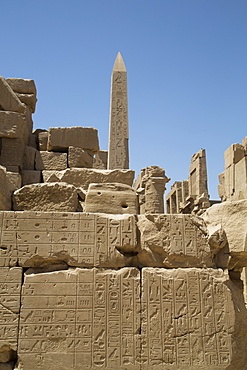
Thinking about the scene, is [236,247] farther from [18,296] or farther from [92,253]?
[18,296]

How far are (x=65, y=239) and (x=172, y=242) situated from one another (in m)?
1.09

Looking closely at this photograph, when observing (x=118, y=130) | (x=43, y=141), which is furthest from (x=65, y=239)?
(x=118, y=130)

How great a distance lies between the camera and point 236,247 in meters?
3.99

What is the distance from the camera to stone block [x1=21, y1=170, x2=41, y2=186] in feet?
18.6

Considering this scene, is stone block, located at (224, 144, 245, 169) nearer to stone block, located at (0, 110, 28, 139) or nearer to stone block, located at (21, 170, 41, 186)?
stone block, located at (21, 170, 41, 186)

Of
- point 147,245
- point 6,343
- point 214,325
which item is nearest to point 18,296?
point 6,343

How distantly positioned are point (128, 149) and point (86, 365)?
6.74 m

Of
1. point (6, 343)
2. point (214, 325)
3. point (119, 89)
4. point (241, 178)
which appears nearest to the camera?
point (6, 343)

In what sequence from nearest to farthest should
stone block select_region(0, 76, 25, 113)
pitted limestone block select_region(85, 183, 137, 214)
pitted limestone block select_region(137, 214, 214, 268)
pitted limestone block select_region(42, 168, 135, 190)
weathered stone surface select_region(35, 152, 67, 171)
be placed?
pitted limestone block select_region(137, 214, 214, 268) < pitted limestone block select_region(85, 183, 137, 214) < pitted limestone block select_region(42, 168, 135, 190) < stone block select_region(0, 76, 25, 113) < weathered stone surface select_region(35, 152, 67, 171)

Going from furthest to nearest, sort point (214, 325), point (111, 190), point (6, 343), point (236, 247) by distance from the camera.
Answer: point (111, 190)
point (236, 247)
point (214, 325)
point (6, 343)

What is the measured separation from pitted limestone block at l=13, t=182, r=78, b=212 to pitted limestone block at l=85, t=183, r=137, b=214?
0.65 ft

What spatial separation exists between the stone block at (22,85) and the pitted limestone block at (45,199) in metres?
2.91

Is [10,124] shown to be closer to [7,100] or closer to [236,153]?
[7,100]

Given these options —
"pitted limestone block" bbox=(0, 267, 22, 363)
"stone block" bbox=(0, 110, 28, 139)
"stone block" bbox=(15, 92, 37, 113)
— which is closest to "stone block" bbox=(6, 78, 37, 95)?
"stone block" bbox=(15, 92, 37, 113)
